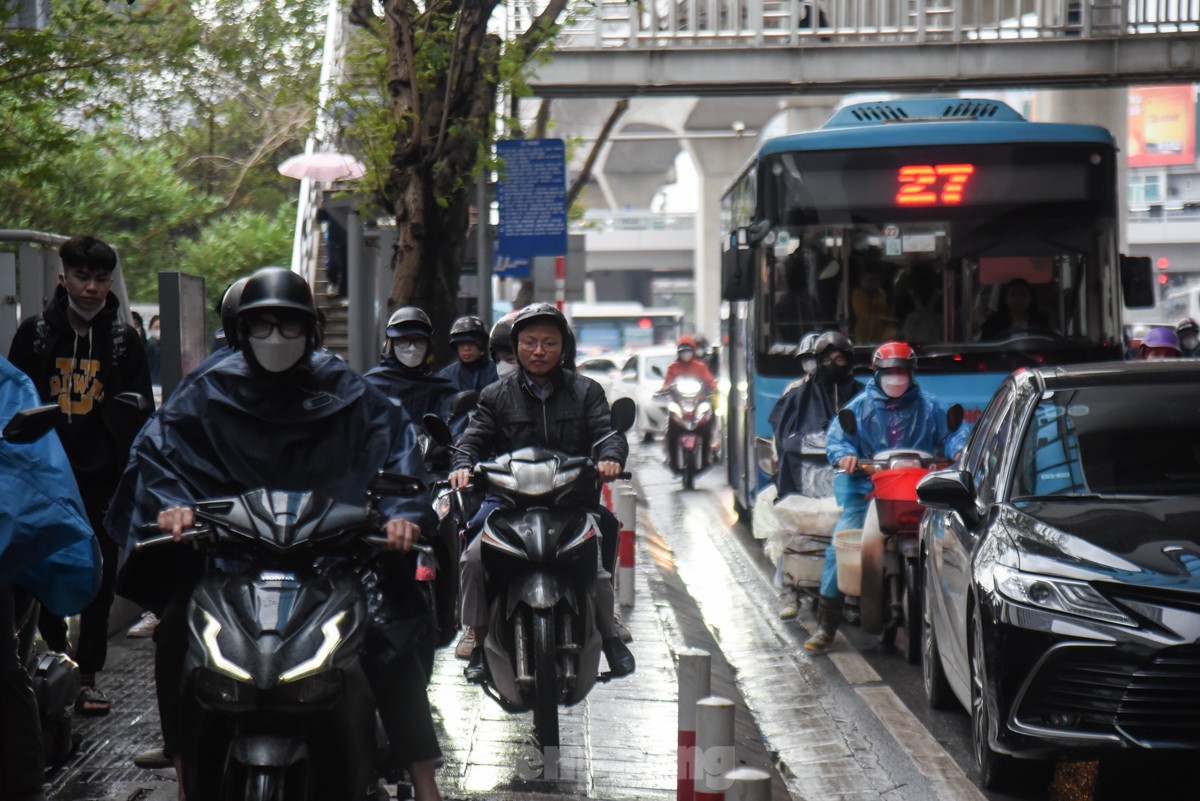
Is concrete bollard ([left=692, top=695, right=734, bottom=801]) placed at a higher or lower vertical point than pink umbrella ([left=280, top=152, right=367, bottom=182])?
lower

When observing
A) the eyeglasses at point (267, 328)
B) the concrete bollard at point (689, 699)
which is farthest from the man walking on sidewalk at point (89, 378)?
the concrete bollard at point (689, 699)

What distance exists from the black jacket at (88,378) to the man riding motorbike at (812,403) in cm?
506

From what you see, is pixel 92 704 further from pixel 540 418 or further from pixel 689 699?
pixel 689 699

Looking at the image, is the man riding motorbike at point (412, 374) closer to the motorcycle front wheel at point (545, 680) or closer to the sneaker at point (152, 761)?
the motorcycle front wheel at point (545, 680)

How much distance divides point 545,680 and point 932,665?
2.47 m

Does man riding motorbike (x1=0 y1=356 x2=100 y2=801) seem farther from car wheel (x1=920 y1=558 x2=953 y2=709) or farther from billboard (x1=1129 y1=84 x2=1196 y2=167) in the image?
billboard (x1=1129 y1=84 x2=1196 y2=167)

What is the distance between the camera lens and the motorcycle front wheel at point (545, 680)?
A: 6070 millimetres

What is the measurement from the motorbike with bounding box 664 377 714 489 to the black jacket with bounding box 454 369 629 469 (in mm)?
15435

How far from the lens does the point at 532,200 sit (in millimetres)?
15320

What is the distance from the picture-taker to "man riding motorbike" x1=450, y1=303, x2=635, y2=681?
657 cm

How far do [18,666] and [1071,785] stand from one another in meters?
3.71

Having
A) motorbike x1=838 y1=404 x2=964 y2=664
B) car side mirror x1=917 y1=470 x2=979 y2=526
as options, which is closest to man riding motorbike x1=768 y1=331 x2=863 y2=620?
motorbike x1=838 y1=404 x2=964 y2=664

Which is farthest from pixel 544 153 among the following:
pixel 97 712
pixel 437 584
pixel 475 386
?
pixel 97 712

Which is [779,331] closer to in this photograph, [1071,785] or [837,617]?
[837,617]
